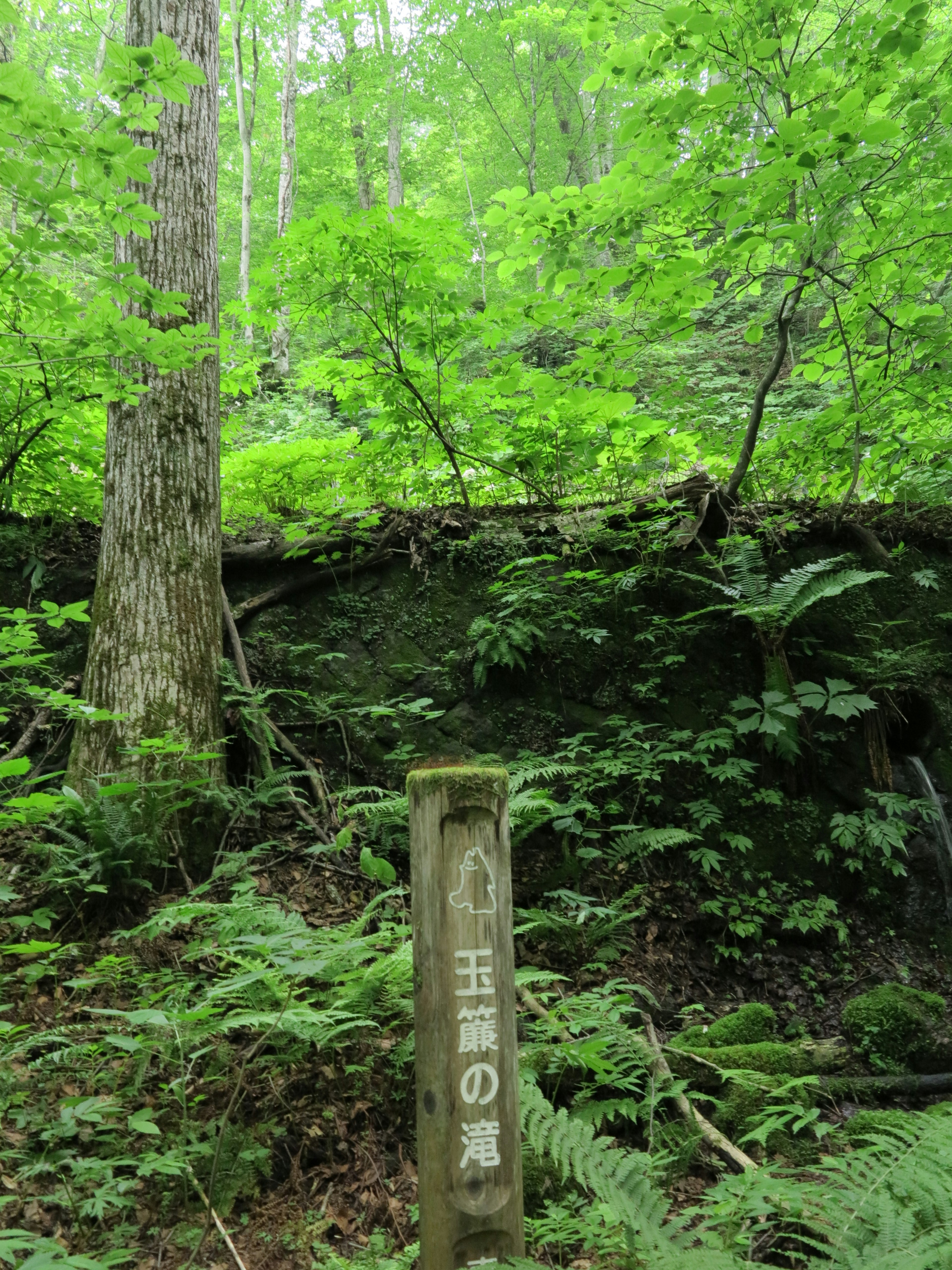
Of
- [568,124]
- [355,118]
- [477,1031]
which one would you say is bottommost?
[477,1031]

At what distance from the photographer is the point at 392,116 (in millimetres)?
16500

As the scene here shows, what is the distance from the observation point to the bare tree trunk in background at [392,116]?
1609 cm

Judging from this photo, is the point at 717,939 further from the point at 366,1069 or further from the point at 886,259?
the point at 886,259

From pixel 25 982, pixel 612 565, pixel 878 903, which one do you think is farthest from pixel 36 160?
pixel 878 903

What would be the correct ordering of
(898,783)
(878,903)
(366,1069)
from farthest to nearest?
(898,783) < (878,903) < (366,1069)

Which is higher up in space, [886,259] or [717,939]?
Answer: [886,259]

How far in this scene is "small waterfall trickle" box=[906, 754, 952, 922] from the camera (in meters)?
5.61

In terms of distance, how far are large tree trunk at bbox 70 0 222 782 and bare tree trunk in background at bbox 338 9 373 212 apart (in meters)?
13.8

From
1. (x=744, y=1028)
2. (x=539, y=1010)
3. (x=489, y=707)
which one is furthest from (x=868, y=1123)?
(x=489, y=707)

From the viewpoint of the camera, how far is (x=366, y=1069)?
312cm

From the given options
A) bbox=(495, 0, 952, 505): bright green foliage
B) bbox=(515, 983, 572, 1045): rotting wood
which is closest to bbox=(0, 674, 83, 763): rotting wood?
bbox=(515, 983, 572, 1045): rotting wood

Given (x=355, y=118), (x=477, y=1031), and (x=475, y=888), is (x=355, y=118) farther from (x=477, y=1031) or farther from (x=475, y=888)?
(x=477, y=1031)

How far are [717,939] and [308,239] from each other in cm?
603

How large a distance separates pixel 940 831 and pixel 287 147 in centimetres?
1665
